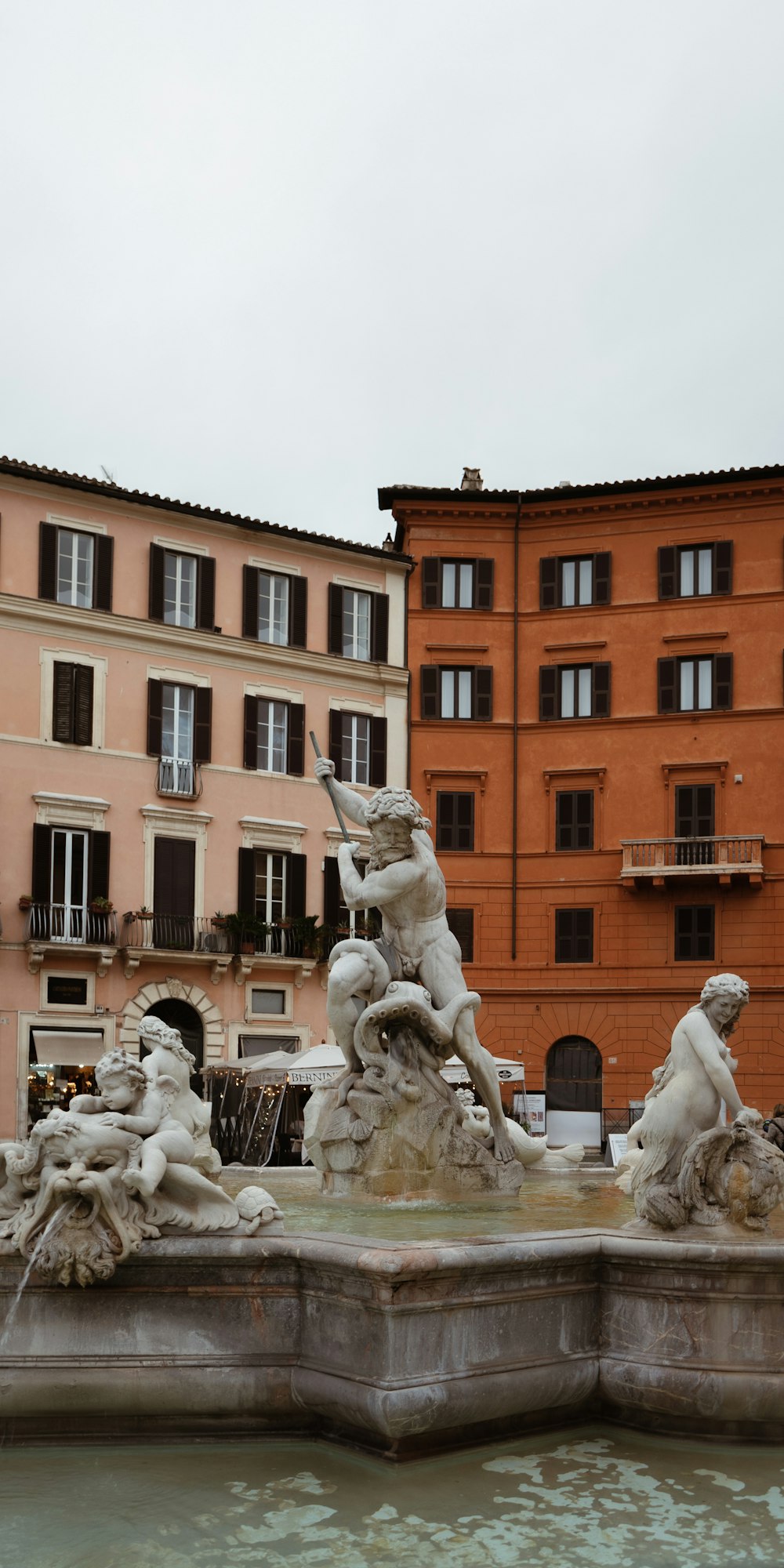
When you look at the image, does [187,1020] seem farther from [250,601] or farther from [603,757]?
[603,757]

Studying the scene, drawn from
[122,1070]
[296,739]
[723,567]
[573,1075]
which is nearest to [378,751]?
[296,739]

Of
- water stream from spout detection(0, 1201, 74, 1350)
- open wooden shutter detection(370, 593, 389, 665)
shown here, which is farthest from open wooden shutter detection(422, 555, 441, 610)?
water stream from spout detection(0, 1201, 74, 1350)

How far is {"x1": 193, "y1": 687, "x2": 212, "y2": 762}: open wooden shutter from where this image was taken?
1284 inches

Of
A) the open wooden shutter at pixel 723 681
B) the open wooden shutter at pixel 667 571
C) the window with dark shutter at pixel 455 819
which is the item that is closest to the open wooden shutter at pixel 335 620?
the window with dark shutter at pixel 455 819

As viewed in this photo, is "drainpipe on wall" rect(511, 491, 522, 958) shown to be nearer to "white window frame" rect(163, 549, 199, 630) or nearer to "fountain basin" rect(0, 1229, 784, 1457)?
"white window frame" rect(163, 549, 199, 630)

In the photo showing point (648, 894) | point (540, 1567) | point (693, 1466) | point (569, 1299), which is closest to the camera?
point (540, 1567)

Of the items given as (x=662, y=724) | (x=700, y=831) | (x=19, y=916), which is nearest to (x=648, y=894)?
(x=700, y=831)

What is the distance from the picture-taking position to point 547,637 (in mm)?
36031

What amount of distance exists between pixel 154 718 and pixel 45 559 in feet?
13.1

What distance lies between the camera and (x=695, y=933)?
110ft

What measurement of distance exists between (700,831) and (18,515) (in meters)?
16.4

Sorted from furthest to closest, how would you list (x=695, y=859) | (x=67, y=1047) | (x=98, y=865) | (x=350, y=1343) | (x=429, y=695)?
(x=429, y=695) → (x=695, y=859) → (x=98, y=865) → (x=67, y=1047) → (x=350, y=1343)

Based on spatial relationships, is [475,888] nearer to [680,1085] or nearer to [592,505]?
[592,505]

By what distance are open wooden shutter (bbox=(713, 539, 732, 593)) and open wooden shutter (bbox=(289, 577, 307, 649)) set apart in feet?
31.3
